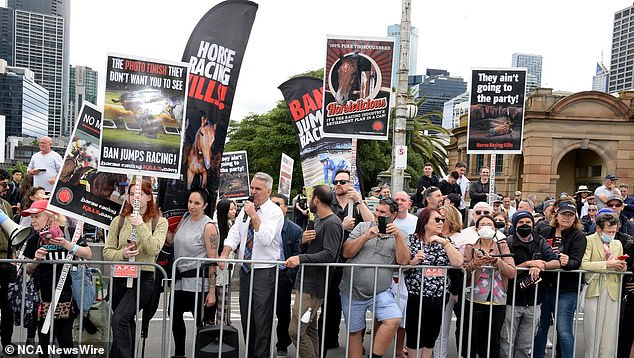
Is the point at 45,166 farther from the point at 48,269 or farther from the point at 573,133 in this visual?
the point at 573,133

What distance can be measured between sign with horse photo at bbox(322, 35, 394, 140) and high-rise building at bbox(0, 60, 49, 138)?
507 ft

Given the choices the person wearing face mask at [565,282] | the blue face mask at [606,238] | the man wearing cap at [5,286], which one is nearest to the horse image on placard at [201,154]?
the man wearing cap at [5,286]

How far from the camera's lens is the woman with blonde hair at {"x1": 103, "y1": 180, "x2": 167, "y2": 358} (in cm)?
520

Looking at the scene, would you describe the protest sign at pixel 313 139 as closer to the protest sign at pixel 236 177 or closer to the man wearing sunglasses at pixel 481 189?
the protest sign at pixel 236 177

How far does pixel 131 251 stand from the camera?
5172 millimetres

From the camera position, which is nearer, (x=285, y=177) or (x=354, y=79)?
(x=354, y=79)

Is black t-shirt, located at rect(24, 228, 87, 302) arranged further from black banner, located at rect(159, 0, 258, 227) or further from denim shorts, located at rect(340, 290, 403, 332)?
denim shorts, located at rect(340, 290, 403, 332)

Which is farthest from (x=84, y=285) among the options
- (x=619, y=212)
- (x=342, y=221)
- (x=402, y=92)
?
(x=402, y=92)

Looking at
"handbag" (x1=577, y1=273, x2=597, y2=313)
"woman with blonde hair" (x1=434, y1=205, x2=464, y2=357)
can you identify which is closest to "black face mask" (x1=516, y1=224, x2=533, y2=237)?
"woman with blonde hair" (x1=434, y1=205, x2=464, y2=357)

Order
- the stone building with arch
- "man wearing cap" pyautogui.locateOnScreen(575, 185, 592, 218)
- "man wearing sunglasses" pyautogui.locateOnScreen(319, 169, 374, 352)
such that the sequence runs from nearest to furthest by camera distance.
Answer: "man wearing sunglasses" pyautogui.locateOnScreen(319, 169, 374, 352) → "man wearing cap" pyautogui.locateOnScreen(575, 185, 592, 218) → the stone building with arch

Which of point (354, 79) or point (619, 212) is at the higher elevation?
point (354, 79)

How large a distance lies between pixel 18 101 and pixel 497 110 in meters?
158

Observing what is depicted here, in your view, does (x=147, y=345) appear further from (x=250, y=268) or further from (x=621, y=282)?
(x=621, y=282)

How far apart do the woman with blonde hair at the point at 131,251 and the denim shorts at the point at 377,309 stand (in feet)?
6.08
